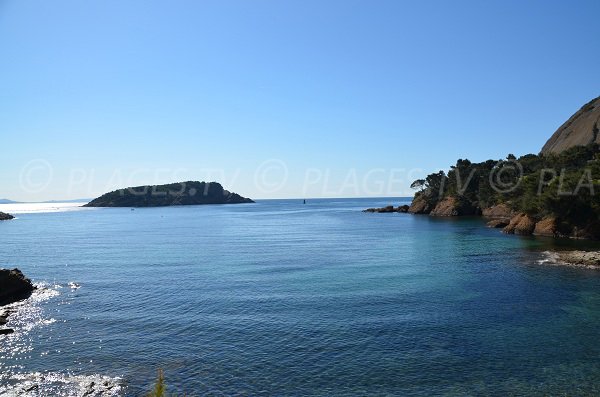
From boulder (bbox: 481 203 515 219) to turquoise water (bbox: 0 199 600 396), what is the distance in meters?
76.7

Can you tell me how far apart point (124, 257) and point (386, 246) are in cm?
4575

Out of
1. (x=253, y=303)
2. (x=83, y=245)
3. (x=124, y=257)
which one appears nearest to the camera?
(x=253, y=303)

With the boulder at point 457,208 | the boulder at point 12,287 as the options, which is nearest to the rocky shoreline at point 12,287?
the boulder at point 12,287

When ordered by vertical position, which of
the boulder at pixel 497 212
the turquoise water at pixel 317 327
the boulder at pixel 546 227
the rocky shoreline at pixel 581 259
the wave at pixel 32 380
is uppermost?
the boulder at pixel 497 212

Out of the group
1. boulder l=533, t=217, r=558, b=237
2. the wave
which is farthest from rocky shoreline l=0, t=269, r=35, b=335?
boulder l=533, t=217, r=558, b=237

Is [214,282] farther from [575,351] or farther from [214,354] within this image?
[575,351]

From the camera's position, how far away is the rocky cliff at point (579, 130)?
149m

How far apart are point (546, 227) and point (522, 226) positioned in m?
5.13

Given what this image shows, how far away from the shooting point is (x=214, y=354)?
2845cm

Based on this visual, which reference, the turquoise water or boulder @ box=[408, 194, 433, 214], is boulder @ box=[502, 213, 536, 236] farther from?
boulder @ box=[408, 194, 433, 214]

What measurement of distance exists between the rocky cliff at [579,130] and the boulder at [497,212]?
34.2 meters

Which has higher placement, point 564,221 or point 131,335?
point 564,221

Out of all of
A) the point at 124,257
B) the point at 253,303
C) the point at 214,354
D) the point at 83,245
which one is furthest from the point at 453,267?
the point at 83,245

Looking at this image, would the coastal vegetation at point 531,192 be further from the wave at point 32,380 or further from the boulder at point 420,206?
the wave at point 32,380
